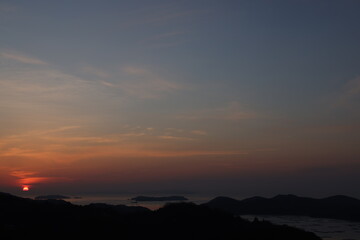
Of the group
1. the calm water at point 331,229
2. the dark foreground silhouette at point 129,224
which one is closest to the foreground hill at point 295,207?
the calm water at point 331,229

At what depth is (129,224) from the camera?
46281 mm

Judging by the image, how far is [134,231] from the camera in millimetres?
44281

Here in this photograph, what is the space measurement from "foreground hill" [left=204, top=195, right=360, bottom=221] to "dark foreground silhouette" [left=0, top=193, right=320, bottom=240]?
3713 inches

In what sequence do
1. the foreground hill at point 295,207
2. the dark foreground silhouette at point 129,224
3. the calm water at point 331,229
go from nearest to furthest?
the dark foreground silhouette at point 129,224, the calm water at point 331,229, the foreground hill at point 295,207

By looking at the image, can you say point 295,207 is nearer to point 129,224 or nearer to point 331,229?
point 331,229

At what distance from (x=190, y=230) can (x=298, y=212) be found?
12257 cm

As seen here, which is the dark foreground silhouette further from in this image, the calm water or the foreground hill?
the foreground hill

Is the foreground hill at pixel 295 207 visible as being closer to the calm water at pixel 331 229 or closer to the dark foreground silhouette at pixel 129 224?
the calm water at pixel 331 229

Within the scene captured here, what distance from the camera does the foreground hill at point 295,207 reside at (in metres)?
147

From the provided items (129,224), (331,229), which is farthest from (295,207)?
(129,224)

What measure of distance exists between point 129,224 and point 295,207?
133144 millimetres

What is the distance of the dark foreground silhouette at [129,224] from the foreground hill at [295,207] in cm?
9431

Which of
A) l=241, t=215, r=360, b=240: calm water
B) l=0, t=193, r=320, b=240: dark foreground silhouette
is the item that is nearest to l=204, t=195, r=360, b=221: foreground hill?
l=241, t=215, r=360, b=240: calm water

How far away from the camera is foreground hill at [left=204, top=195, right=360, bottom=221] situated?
14675cm
